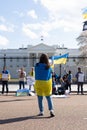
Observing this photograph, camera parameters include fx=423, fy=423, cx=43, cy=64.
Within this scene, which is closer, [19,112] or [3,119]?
[3,119]

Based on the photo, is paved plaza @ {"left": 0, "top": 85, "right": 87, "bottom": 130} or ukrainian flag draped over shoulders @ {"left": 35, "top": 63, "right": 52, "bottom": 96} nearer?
paved plaza @ {"left": 0, "top": 85, "right": 87, "bottom": 130}

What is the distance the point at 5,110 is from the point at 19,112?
71 centimetres

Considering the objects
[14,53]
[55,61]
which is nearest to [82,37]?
[14,53]

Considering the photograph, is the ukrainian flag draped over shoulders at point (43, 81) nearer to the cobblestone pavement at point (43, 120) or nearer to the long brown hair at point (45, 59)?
the long brown hair at point (45, 59)

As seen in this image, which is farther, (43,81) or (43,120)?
(43,81)

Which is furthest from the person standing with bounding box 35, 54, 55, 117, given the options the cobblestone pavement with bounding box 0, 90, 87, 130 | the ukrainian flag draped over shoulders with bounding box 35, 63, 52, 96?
the cobblestone pavement with bounding box 0, 90, 87, 130

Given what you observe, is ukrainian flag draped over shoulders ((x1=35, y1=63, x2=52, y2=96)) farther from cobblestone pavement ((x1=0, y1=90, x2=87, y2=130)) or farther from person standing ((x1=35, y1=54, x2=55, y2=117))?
cobblestone pavement ((x1=0, y1=90, x2=87, y2=130))

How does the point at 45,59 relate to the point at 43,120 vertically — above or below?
above

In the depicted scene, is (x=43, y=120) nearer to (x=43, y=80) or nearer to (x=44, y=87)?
(x=44, y=87)

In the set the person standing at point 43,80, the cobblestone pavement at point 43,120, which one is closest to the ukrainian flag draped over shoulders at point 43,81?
the person standing at point 43,80

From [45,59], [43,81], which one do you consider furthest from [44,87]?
A: [45,59]

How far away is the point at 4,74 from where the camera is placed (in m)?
23.9

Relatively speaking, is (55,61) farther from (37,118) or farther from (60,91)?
(37,118)

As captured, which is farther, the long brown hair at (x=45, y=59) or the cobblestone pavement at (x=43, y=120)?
the long brown hair at (x=45, y=59)
